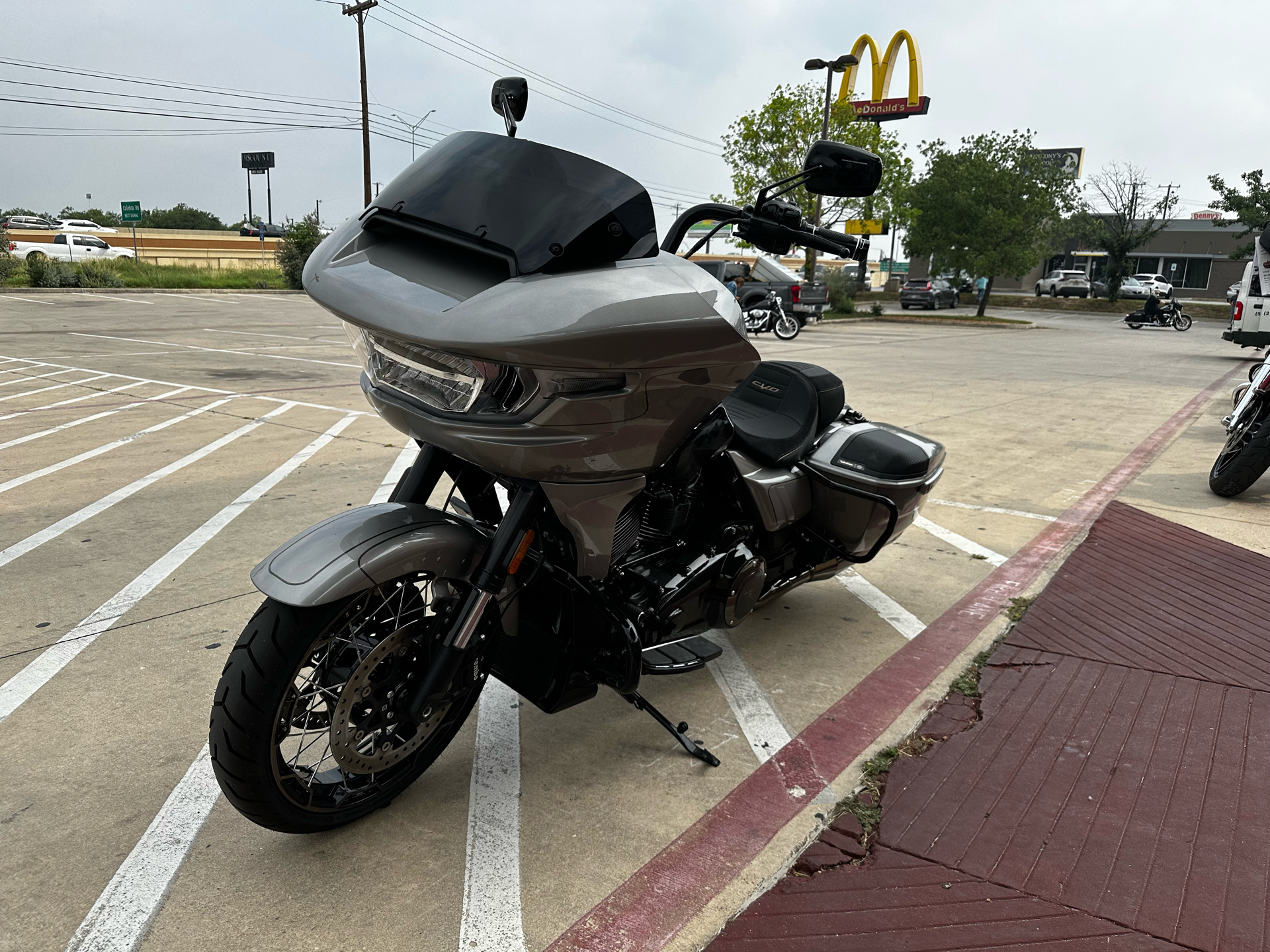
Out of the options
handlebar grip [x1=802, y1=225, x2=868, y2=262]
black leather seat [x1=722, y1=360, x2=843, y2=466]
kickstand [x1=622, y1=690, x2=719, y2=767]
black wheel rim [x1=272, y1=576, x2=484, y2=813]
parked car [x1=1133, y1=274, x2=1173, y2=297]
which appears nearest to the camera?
black wheel rim [x1=272, y1=576, x2=484, y2=813]

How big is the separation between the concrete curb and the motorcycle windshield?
97.9ft

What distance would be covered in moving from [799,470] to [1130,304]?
47.6 meters

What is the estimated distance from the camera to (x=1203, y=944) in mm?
2201

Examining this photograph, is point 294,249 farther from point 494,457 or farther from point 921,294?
point 494,457

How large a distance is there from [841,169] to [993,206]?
119 feet

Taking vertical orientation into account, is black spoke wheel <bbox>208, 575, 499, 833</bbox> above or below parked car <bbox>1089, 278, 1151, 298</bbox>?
below

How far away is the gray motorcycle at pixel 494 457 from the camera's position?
7.19 feet

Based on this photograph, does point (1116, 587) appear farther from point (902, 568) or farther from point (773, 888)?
point (773, 888)

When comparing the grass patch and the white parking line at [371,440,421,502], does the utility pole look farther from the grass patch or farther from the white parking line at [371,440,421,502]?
the white parking line at [371,440,421,502]

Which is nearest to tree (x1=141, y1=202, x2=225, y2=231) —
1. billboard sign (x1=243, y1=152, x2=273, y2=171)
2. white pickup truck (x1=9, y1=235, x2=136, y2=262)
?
billboard sign (x1=243, y1=152, x2=273, y2=171)

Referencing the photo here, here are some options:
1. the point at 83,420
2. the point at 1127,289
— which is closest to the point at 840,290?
the point at 1127,289

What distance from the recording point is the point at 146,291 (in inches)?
1213

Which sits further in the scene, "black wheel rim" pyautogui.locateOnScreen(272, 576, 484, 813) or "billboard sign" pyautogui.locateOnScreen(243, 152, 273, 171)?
"billboard sign" pyautogui.locateOnScreen(243, 152, 273, 171)

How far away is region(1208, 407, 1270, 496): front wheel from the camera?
20.1 feet
